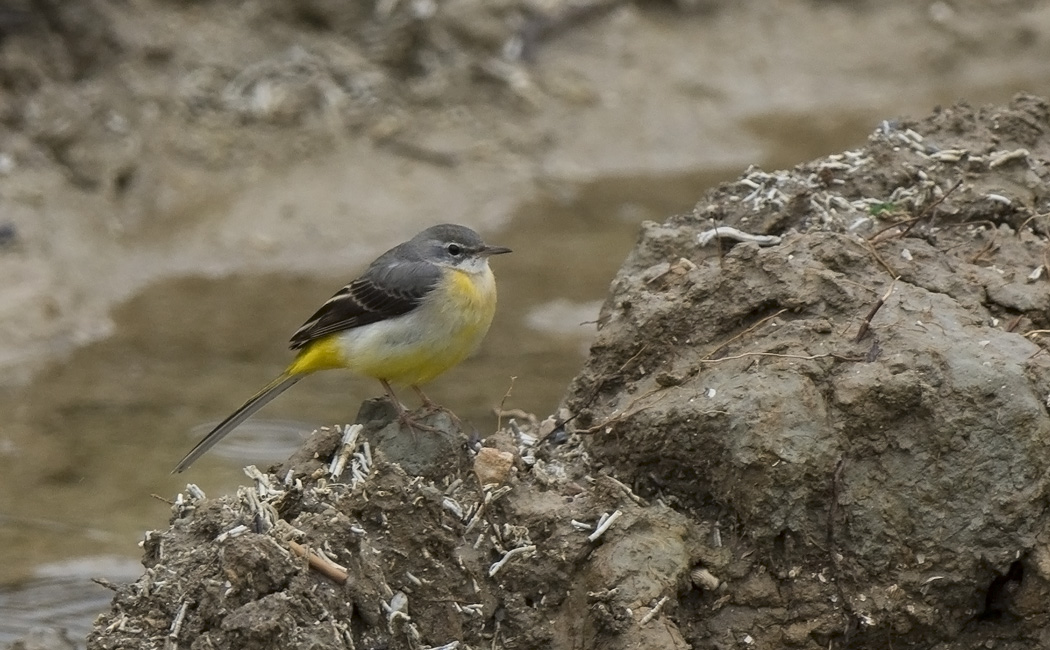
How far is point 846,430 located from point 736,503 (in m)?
0.48

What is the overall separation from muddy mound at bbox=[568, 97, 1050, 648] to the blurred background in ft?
11.8

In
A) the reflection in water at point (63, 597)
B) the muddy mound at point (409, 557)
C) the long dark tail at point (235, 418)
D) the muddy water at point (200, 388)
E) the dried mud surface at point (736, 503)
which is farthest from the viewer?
the muddy water at point (200, 388)

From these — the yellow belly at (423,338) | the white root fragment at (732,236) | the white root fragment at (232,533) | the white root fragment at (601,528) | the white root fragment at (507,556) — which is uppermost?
the white root fragment at (732,236)

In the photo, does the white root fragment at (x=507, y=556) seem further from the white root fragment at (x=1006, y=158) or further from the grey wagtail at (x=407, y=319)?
the white root fragment at (x=1006, y=158)

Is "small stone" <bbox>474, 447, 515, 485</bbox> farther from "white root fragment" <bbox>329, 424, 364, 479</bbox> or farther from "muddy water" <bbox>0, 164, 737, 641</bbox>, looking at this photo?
"muddy water" <bbox>0, 164, 737, 641</bbox>

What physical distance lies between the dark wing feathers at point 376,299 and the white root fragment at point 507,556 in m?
1.60

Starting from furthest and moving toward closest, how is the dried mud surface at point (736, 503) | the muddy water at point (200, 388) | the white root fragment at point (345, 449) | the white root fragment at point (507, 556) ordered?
the muddy water at point (200, 388) → the white root fragment at point (345, 449) → the white root fragment at point (507, 556) → the dried mud surface at point (736, 503)

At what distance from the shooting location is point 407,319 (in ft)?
22.4

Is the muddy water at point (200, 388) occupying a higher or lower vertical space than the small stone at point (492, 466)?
lower

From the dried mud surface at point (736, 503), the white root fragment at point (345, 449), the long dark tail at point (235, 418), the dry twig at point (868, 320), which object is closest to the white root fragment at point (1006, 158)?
the dried mud surface at point (736, 503)

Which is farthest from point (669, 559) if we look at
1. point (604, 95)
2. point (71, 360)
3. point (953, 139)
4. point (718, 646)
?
point (604, 95)

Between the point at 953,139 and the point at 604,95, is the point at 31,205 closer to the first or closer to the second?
the point at 604,95

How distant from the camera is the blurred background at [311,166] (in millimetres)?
10133

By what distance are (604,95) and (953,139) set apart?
774 centimetres
